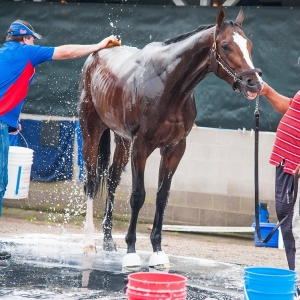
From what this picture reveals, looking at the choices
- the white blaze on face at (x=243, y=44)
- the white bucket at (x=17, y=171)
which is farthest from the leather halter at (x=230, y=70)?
the white bucket at (x=17, y=171)

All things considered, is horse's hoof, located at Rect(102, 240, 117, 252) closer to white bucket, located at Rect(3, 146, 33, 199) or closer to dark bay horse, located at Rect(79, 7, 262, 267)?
dark bay horse, located at Rect(79, 7, 262, 267)

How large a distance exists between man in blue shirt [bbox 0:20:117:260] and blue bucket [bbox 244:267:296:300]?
294cm

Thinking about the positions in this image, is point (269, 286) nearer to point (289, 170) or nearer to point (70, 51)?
point (289, 170)

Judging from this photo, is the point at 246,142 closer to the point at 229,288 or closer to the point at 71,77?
the point at 71,77

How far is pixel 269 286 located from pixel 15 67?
3.42m

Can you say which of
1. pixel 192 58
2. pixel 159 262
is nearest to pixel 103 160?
pixel 159 262

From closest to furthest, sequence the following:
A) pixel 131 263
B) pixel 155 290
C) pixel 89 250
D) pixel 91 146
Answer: pixel 155 290
pixel 131 263
pixel 89 250
pixel 91 146

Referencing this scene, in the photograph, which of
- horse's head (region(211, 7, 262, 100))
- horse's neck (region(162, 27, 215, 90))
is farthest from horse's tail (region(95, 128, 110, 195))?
horse's head (region(211, 7, 262, 100))

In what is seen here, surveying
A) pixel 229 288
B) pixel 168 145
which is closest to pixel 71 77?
pixel 168 145

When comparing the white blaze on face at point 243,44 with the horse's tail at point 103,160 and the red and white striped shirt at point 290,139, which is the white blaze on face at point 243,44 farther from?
the horse's tail at point 103,160

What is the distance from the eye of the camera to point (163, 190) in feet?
21.5

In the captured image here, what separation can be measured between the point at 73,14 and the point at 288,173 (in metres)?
5.93

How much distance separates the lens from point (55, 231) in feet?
31.0

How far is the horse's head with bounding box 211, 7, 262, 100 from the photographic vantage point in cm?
537
